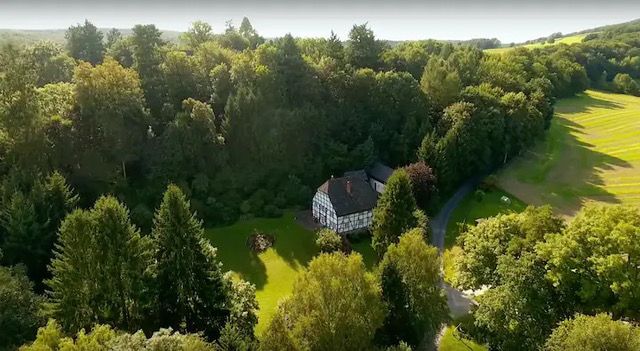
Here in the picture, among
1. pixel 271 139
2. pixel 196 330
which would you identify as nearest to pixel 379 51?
pixel 271 139

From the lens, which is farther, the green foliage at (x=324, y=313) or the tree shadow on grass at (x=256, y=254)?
the tree shadow on grass at (x=256, y=254)

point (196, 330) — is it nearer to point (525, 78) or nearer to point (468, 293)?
point (468, 293)

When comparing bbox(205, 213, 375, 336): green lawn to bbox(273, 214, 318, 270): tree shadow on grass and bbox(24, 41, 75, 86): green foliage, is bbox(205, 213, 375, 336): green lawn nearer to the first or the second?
bbox(273, 214, 318, 270): tree shadow on grass

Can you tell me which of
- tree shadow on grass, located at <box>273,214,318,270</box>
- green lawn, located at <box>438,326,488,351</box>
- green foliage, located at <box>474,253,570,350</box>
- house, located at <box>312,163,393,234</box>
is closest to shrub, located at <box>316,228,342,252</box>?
tree shadow on grass, located at <box>273,214,318,270</box>

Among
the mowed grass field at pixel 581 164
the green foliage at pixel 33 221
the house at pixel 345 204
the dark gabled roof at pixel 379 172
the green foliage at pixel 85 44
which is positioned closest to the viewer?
the green foliage at pixel 33 221

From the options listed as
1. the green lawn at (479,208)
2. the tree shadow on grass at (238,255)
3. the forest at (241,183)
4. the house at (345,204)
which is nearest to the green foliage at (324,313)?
the forest at (241,183)

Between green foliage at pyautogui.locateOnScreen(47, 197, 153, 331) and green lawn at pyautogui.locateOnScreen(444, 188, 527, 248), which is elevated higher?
green foliage at pyautogui.locateOnScreen(47, 197, 153, 331)

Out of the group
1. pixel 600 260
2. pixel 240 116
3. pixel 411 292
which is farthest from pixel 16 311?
pixel 600 260

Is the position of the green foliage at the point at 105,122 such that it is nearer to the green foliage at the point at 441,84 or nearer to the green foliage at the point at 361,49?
the green foliage at the point at 361,49
